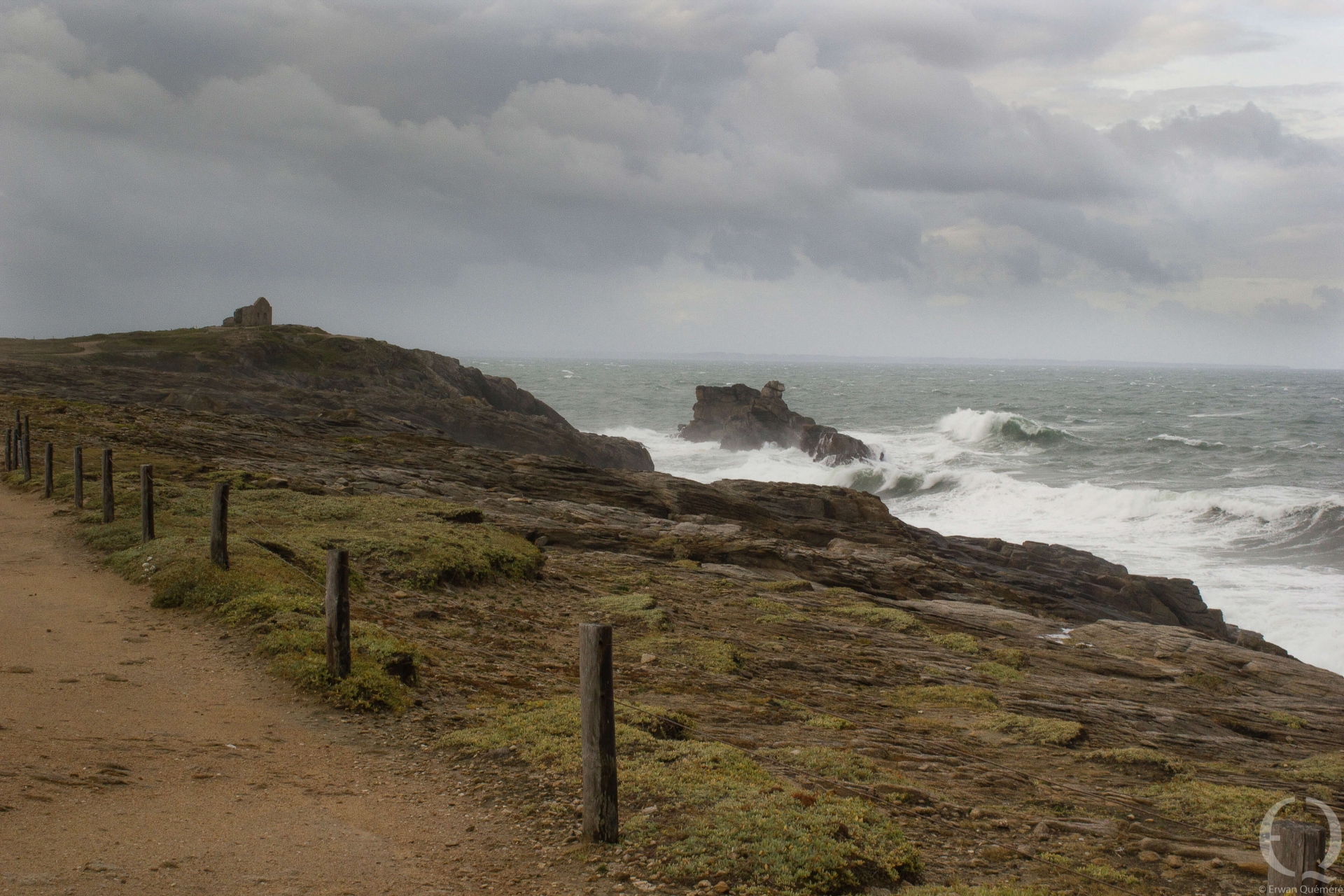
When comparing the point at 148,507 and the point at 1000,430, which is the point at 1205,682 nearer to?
the point at 148,507

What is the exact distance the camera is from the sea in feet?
116

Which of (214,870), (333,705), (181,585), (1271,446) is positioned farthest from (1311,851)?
(1271,446)

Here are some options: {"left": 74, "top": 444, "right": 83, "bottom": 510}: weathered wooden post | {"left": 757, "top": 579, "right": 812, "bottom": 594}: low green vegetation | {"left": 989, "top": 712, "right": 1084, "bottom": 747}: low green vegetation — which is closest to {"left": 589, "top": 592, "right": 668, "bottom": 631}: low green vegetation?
{"left": 757, "top": 579, "right": 812, "bottom": 594}: low green vegetation

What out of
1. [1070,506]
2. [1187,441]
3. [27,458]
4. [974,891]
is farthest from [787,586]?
[1187,441]

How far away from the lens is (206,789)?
25.1 ft

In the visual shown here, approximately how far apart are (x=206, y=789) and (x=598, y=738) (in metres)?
3.65

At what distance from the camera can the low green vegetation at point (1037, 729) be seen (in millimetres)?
11305

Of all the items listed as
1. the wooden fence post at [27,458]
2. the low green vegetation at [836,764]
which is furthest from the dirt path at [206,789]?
the wooden fence post at [27,458]

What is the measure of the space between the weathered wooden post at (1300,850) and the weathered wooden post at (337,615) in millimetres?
8638

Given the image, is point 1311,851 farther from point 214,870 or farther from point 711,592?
point 711,592

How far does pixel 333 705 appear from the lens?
9797 mm

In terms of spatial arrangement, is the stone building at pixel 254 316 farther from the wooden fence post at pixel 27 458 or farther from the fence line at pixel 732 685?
the fence line at pixel 732 685

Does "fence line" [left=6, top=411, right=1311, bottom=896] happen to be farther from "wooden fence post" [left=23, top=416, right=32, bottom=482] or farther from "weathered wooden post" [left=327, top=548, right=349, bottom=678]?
"wooden fence post" [left=23, top=416, right=32, bottom=482]

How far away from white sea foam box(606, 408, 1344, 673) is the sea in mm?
104
